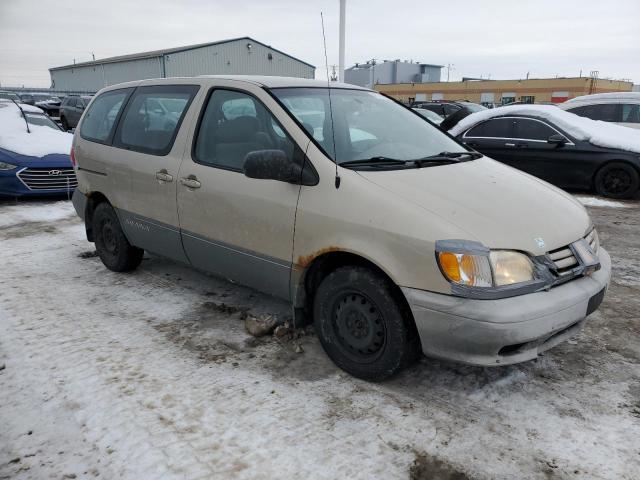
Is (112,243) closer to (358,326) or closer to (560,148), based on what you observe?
(358,326)

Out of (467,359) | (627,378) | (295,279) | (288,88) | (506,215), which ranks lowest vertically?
(627,378)

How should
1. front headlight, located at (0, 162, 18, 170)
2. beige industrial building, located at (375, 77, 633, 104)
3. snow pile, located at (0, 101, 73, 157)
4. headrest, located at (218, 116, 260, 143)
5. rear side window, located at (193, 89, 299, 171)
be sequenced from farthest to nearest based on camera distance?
beige industrial building, located at (375, 77, 633, 104), snow pile, located at (0, 101, 73, 157), front headlight, located at (0, 162, 18, 170), headrest, located at (218, 116, 260, 143), rear side window, located at (193, 89, 299, 171)

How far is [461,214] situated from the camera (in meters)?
2.61

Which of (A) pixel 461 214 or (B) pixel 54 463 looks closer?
(B) pixel 54 463

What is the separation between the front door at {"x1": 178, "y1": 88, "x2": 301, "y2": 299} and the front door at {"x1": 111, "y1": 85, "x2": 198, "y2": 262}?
0.53 ft

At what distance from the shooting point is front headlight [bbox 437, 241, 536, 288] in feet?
7.99

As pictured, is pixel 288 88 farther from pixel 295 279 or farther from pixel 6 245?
pixel 6 245

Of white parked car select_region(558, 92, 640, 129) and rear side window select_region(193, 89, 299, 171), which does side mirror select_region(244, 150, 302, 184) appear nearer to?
rear side window select_region(193, 89, 299, 171)

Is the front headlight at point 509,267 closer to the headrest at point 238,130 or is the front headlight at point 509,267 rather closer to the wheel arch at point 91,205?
the headrest at point 238,130

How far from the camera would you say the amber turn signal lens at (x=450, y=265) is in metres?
2.45

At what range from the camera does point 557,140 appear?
841 cm

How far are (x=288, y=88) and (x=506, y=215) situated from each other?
1721 millimetres

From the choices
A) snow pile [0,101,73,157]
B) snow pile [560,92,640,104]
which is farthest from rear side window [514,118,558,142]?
snow pile [0,101,73,157]

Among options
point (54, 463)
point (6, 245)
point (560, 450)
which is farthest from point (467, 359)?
point (6, 245)
